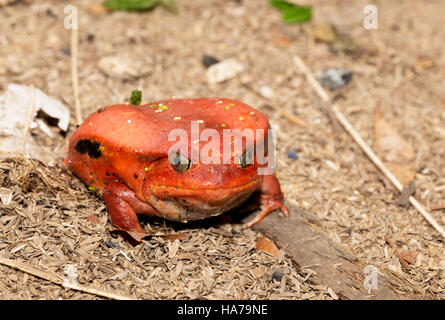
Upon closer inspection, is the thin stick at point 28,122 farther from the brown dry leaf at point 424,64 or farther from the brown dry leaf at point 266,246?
the brown dry leaf at point 424,64

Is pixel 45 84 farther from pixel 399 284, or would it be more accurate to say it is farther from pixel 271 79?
pixel 399 284

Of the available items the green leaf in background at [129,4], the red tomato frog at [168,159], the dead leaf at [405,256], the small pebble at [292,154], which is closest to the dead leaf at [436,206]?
the dead leaf at [405,256]

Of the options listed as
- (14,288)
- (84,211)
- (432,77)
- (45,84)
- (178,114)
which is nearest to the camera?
(14,288)

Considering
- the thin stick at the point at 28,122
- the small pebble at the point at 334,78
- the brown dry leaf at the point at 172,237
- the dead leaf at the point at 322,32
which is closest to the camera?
the brown dry leaf at the point at 172,237

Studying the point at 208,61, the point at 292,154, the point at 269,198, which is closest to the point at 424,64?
the point at 292,154

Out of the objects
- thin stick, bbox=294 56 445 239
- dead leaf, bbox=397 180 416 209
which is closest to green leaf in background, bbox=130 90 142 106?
thin stick, bbox=294 56 445 239
